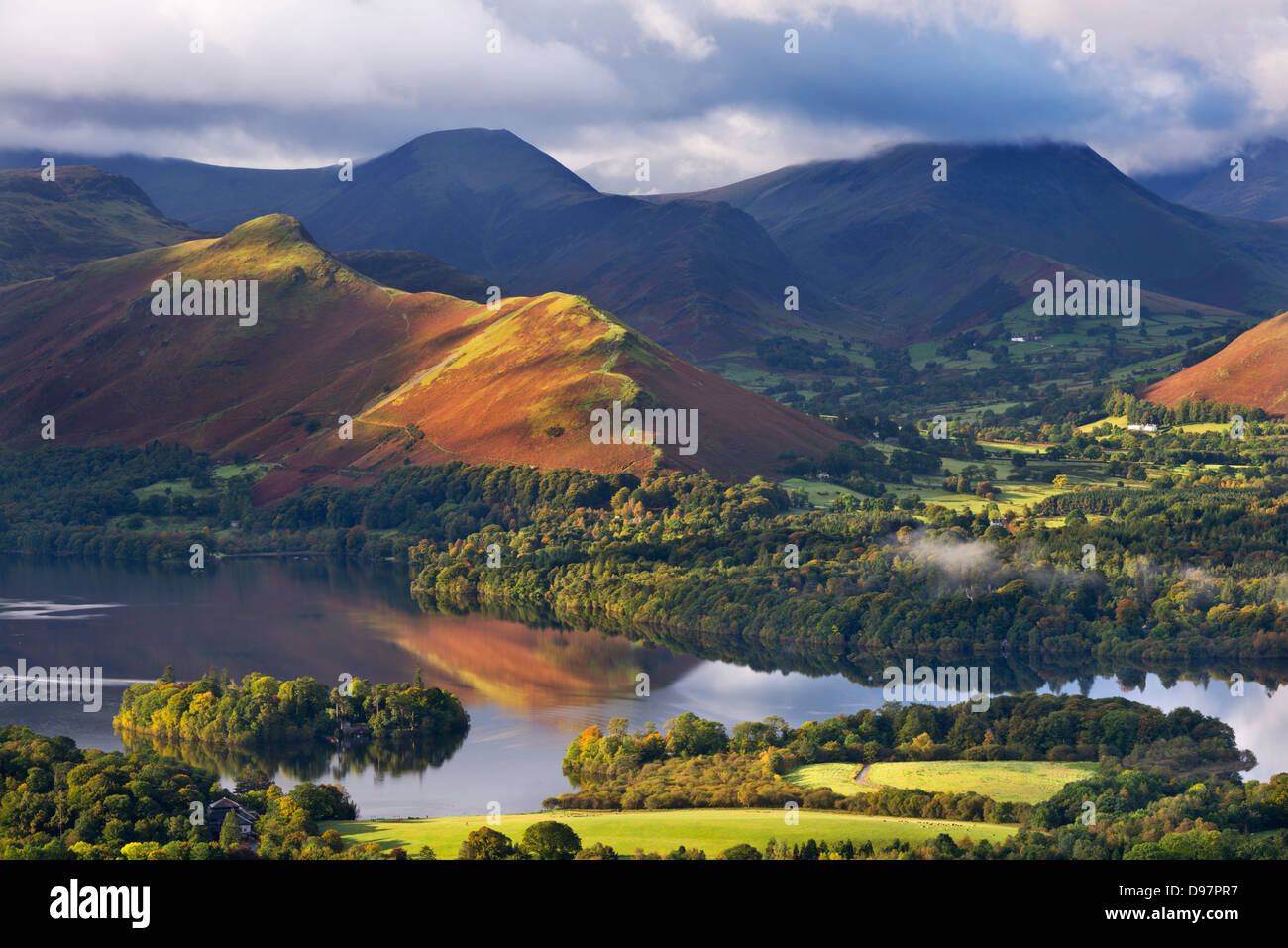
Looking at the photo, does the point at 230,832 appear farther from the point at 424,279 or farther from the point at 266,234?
the point at 424,279

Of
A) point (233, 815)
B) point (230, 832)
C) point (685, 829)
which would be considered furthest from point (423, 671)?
point (685, 829)

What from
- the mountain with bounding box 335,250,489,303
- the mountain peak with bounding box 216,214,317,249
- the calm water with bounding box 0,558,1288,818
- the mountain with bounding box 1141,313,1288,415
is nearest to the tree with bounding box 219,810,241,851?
the calm water with bounding box 0,558,1288,818

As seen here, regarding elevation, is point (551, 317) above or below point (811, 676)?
above

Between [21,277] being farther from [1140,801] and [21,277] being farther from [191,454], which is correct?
[1140,801]

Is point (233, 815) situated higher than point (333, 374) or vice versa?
point (333, 374)

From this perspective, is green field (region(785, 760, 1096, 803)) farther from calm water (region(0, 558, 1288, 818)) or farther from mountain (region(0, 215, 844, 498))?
mountain (region(0, 215, 844, 498))

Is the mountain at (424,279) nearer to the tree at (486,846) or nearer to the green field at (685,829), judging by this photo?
the green field at (685,829)
